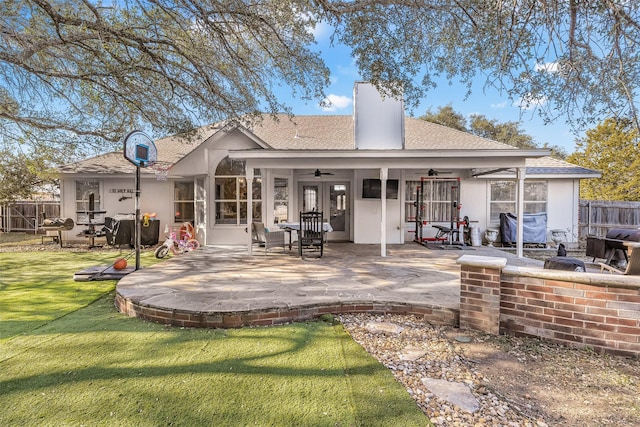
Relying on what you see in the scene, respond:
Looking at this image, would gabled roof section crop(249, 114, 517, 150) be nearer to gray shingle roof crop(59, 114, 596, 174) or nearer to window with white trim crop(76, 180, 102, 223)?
gray shingle roof crop(59, 114, 596, 174)

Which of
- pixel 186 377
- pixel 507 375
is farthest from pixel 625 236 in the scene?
pixel 186 377

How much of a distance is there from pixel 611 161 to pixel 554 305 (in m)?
20.9

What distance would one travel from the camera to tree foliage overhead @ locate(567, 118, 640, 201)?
55.5 feet

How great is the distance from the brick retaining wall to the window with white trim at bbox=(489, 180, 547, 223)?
8.71 meters

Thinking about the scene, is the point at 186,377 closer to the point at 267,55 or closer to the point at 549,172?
the point at 267,55

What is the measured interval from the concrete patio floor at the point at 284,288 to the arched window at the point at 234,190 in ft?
7.93

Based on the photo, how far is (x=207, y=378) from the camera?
8.82ft

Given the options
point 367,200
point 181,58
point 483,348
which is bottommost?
point 483,348

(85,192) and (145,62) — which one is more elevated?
(145,62)

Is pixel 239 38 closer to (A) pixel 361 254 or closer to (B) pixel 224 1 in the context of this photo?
(B) pixel 224 1

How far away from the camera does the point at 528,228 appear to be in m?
11.0

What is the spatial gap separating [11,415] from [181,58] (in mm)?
7100

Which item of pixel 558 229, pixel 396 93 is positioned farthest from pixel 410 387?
pixel 558 229

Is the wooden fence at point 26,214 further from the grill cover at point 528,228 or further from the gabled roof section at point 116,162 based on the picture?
the grill cover at point 528,228
